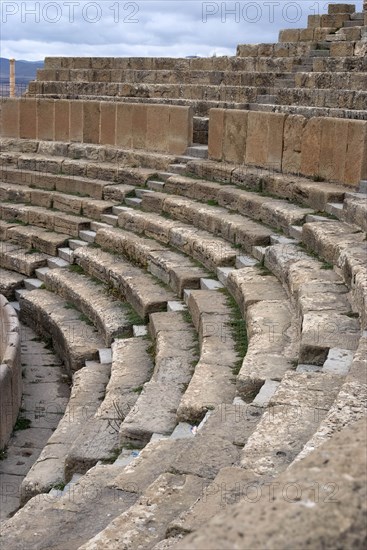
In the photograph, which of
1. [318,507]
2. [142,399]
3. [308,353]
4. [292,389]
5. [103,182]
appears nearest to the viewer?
[318,507]

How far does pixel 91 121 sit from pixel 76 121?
1.38 ft

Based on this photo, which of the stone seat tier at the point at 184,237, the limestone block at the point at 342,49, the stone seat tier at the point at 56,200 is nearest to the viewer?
the stone seat tier at the point at 184,237

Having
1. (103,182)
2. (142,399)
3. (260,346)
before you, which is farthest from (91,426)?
A: (103,182)

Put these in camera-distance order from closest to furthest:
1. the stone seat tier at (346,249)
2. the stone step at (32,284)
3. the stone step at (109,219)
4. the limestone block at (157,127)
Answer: the stone seat tier at (346,249) → the stone step at (32,284) → the stone step at (109,219) → the limestone block at (157,127)

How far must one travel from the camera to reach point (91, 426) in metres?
6.41

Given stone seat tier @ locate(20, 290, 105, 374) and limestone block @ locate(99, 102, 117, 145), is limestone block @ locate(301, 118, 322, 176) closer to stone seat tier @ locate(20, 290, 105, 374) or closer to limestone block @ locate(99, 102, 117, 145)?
stone seat tier @ locate(20, 290, 105, 374)

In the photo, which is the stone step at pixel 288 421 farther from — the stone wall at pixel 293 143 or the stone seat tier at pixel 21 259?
the stone seat tier at pixel 21 259

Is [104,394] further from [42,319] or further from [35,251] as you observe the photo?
[35,251]

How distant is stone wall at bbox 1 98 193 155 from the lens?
13.3 m

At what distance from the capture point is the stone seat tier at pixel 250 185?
9531mm

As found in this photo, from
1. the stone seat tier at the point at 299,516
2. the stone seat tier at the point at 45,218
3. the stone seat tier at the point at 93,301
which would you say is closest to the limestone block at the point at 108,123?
the stone seat tier at the point at 45,218

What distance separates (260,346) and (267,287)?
1.56m

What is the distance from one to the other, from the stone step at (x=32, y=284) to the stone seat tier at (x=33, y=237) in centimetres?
61

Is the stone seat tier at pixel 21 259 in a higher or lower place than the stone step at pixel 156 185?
lower
